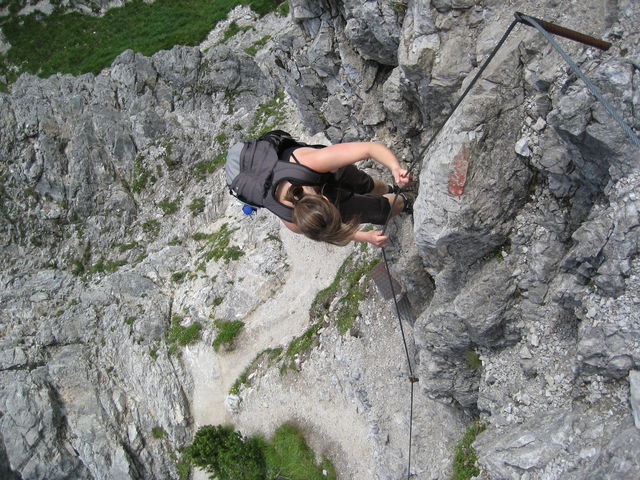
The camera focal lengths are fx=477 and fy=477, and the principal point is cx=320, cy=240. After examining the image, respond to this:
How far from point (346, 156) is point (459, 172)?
205 centimetres

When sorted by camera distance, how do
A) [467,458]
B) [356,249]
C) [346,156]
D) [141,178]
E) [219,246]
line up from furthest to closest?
[141,178]
[219,246]
[356,249]
[467,458]
[346,156]

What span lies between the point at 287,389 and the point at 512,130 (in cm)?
1219

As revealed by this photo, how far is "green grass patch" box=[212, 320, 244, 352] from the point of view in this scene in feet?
64.7

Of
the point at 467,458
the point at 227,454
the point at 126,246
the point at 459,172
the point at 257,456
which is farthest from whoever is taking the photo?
the point at 126,246

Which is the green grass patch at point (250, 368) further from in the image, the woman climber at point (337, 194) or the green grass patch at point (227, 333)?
the woman climber at point (337, 194)

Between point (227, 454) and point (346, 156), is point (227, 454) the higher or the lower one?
the lower one

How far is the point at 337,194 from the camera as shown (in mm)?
9469

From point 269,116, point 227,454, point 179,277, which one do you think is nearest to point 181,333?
point 179,277

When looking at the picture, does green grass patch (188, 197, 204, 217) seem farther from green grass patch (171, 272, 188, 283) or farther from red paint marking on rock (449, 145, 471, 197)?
red paint marking on rock (449, 145, 471, 197)

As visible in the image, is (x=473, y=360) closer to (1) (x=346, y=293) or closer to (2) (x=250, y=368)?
(1) (x=346, y=293)

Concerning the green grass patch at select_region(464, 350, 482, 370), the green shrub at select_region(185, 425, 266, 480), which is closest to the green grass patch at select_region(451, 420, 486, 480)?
the green grass patch at select_region(464, 350, 482, 370)

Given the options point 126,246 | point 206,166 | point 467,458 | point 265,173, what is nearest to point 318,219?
point 265,173

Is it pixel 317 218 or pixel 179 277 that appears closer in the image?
pixel 317 218

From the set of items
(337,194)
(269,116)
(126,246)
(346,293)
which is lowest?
(126,246)
